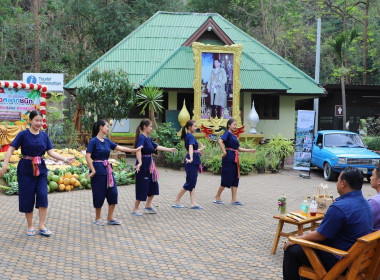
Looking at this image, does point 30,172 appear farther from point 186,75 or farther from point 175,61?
point 175,61

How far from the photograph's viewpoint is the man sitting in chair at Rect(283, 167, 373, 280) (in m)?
4.90

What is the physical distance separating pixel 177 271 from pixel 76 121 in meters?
16.9

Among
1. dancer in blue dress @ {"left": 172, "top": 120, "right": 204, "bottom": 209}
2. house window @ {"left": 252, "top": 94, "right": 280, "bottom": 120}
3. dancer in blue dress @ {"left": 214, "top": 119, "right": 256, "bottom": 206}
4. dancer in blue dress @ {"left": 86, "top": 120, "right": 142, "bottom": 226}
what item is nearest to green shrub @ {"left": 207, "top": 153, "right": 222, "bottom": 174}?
dancer in blue dress @ {"left": 214, "top": 119, "right": 256, "bottom": 206}

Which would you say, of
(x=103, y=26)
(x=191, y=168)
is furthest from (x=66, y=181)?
(x=103, y=26)

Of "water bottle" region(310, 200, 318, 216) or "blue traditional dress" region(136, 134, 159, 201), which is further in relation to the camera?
"blue traditional dress" region(136, 134, 159, 201)

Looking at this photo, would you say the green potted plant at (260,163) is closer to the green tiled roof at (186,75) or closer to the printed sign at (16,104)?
the green tiled roof at (186,75)

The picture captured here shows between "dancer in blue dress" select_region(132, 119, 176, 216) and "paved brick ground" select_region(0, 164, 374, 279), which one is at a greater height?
"dancer in blue dress" select_region(132, 119, 176, 216)

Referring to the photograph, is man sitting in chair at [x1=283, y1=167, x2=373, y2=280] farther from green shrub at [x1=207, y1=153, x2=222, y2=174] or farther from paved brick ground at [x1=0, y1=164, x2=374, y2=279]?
green shrub at [x1=207, y1=153, x2=222, y2=174]

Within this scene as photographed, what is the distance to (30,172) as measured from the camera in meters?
7.84

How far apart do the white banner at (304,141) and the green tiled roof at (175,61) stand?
5.78 meters

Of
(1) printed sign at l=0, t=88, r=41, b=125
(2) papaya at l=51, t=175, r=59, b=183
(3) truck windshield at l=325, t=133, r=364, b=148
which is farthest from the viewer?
(1) printed sign at l=0, t=88, r=41, b=125

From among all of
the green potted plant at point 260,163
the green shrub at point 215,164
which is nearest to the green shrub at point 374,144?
the green potted plant at point 260,163

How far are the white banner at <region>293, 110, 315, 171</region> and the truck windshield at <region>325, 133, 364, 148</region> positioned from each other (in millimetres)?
862

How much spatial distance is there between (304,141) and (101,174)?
411 inches
